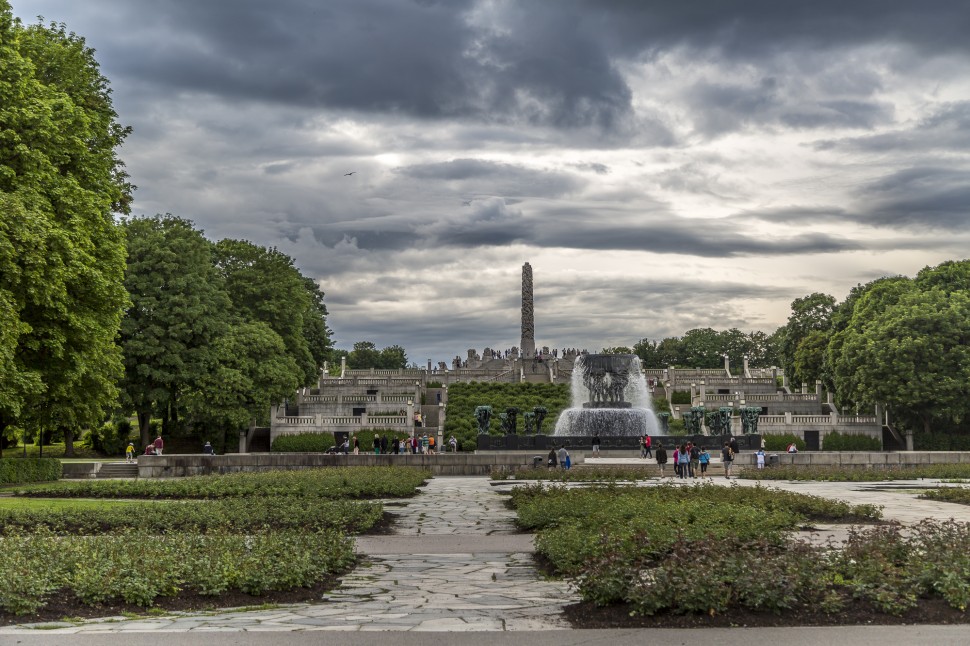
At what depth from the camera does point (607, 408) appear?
48.9 metres

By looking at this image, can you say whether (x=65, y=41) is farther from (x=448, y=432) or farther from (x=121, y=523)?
(x=448, y=432)

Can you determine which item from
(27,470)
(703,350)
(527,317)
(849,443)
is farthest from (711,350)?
(27,470)

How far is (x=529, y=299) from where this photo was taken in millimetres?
106188

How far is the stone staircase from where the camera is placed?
37.1m

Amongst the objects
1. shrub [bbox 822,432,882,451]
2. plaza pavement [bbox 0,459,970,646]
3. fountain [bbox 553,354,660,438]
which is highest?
fountain [bbox 553,354,660,438]

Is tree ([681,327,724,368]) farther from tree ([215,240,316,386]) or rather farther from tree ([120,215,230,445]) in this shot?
tree ([120,215,230,445])

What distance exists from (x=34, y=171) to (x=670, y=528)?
71.3ft

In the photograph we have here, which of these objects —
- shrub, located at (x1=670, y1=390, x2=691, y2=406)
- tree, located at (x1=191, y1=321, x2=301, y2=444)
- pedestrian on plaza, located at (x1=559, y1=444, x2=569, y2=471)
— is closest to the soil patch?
pedestrian on plaza, located at (x1=559, y1=444, x2=569, y2=471)

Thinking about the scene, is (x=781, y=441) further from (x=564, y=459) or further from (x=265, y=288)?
(x=265, y=288)

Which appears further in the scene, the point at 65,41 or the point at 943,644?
the point at 65,41

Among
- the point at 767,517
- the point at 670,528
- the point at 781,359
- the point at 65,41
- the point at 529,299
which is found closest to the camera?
the point at 670,528

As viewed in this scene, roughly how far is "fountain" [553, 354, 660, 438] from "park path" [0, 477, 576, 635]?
1199 inches

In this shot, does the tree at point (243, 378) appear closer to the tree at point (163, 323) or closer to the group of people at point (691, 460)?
the tree at point (163, 323)

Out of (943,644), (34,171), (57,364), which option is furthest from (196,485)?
(943,644)
